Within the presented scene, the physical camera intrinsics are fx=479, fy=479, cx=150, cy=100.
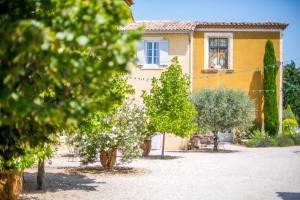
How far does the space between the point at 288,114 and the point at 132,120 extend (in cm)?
2980

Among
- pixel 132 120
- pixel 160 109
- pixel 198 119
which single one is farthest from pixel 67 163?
pixel 198 119

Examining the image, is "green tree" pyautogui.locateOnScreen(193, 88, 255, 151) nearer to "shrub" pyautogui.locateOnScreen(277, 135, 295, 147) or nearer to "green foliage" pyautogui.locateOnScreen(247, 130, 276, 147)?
"green foliage" pyautogui.locateOnScreen(247, 130, 276, 147)

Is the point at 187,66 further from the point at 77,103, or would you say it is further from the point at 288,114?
the point at 77,103

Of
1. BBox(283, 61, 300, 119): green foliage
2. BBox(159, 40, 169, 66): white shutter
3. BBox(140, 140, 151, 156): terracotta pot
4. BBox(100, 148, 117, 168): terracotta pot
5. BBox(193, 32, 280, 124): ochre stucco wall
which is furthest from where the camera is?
BBox(283, 61, 300, 119): green foliage

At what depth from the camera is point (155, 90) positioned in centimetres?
2041

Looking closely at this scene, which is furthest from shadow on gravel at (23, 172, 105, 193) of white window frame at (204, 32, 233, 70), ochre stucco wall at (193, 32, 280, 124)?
white window frame at (204, 32, 233, 70)

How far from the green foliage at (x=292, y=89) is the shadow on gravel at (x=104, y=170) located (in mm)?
38980

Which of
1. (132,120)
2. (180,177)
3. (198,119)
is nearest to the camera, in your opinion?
(180,177)

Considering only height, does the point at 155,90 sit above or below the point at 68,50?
above

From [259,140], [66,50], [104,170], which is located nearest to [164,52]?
[259,140]

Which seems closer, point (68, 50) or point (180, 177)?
point (68, 50)

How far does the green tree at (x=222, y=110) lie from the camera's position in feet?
77.6

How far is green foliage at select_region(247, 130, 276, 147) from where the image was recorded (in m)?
26.5

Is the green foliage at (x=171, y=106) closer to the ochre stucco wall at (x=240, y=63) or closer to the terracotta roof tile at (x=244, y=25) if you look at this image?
the ochre stucco wall at (x=240, y=63)
